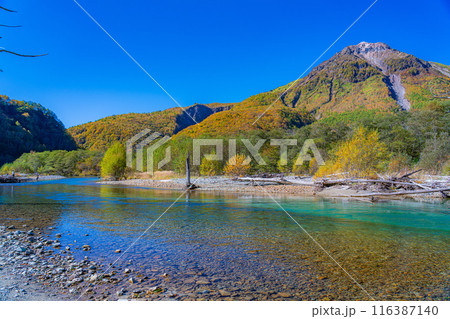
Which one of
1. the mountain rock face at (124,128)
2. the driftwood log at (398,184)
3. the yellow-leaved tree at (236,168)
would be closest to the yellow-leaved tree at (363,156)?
the driftwood log at (398,184)

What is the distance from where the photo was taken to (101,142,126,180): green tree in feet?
212

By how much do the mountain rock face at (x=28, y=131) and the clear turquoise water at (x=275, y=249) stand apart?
126 meters

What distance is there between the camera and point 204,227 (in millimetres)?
12367

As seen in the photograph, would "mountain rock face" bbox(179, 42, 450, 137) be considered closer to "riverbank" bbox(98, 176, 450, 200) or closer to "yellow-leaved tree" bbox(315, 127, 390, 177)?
"riverbank" bbox(98, 176, 450, 200)

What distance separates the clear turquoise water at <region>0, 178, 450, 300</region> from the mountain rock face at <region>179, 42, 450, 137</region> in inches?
3602

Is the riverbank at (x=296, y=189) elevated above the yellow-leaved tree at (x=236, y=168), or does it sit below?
below

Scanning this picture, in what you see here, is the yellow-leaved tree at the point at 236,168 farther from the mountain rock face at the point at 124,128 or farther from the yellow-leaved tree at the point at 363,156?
the mountain rock face at the point at 124,128

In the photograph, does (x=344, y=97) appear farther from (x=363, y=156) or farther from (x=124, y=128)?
A: (x=363, y=156)

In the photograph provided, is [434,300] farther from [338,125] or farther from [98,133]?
[98,133]

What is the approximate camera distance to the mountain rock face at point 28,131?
114312 millimetres

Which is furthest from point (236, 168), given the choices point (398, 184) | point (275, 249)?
point (275, 249)

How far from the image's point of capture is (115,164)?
213 ft

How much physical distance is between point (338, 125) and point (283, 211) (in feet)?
216
